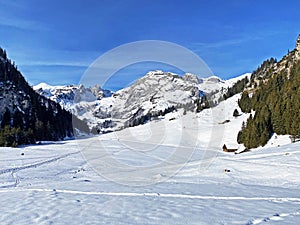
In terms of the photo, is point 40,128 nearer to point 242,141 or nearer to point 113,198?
point 242,141

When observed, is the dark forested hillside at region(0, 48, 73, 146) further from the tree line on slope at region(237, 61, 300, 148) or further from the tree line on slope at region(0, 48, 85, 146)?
the tree line on slope at region(237, 61, 300, 148)

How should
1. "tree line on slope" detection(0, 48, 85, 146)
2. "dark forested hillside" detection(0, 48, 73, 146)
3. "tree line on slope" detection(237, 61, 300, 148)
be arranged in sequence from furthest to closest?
"dark forested hillside" detection(0, 48, 73, 146) < "tree line on slope" detection(0, 48, 85, 146) < "tree line on slope" detection(237, 61, 300, 148)

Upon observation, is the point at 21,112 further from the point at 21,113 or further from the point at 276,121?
the point at 276,121

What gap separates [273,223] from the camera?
904 cm

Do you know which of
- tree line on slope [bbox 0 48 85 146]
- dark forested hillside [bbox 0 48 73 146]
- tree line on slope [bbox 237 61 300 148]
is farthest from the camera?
dark forested hillside [bbox 0 48 73 146]

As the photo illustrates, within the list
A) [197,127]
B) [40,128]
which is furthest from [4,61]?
[197,127]

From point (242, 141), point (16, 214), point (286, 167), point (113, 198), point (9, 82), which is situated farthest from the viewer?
point (9, 82)

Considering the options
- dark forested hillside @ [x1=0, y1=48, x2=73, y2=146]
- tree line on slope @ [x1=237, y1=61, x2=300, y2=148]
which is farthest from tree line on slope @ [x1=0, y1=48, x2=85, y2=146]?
tree line on slope @ [x1=237, y1=61, x2=300, y2=148]

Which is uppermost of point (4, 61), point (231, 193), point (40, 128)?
point (4, 61)

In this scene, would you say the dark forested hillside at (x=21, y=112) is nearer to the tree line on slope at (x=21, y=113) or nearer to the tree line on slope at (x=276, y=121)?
the tree line on slope at (x=21, y=113)

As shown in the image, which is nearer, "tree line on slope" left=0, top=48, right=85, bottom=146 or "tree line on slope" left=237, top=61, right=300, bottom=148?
"tree line on slope" left=237, top=61, right=300, bottom=148

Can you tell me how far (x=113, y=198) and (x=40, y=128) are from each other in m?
97.3

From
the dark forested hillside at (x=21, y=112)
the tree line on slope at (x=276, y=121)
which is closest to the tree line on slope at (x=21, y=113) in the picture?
the dark forested hillside at (x=21, y=112)

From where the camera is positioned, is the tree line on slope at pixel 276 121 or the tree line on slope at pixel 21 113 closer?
the tree line on slope at pixel 276 121
